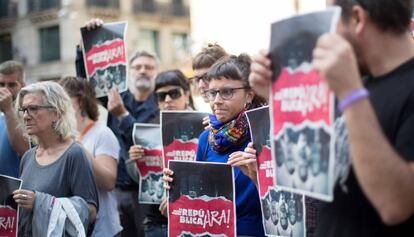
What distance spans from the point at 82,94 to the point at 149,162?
0.77 m

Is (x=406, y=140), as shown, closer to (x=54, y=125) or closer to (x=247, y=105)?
(x=247, y=105)

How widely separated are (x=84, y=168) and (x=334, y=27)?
93.6 inches

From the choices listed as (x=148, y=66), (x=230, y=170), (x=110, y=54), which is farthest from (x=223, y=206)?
(x=148, y=66)

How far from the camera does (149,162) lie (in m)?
5.21

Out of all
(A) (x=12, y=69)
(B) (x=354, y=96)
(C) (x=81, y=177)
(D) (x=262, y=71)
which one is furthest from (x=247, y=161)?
(A) (x=12, y=69)

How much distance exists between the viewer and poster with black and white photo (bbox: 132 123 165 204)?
513 centimetres

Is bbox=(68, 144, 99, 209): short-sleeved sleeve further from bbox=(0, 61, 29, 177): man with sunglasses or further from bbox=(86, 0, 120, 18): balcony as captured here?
bbox=(86, 0, 120, 18): balcony

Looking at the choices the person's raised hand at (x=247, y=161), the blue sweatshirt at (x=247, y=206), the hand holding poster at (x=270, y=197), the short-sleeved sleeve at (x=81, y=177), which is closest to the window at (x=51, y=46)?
the short-sleeved sleeve at (x=81, y=177)

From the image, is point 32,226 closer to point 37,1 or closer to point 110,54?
point 110,54

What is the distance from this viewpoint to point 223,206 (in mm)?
3480

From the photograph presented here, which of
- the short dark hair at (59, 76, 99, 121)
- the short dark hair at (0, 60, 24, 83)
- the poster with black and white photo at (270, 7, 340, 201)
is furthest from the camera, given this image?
the short dark hair at (0, 60, 24, 83)

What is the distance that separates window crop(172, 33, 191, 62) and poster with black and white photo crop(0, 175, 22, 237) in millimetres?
30846

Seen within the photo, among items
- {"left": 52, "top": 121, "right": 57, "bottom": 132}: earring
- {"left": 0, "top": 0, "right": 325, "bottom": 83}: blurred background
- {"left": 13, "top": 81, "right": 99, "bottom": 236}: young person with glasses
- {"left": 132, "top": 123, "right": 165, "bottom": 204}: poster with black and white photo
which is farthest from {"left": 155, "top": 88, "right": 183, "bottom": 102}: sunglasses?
{"left": 0, "top": 0, "right": 325, "bottom": 83}: blurred background

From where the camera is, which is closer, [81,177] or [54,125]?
[81,177]
